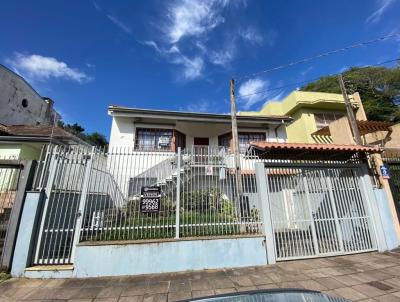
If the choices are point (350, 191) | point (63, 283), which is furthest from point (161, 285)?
point (350, 191)

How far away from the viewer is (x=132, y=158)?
588 cm

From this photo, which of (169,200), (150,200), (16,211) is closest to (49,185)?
(16,211)

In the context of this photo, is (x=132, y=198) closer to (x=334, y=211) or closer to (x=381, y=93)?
(x=334, y=211)

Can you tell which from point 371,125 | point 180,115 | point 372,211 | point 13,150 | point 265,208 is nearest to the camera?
point 265,208

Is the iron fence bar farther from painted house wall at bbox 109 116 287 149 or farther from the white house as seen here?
painted house wall at bbox 109 116 287 149

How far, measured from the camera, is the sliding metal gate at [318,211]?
579cm

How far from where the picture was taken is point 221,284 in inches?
167

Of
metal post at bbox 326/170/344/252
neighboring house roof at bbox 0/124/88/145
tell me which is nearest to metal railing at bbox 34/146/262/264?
metal post at bbox 326/170/344/252

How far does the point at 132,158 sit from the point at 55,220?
2.30 m

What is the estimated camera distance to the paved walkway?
3799 mm

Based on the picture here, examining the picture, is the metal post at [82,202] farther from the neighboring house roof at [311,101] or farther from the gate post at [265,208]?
the neighboring house roof at [311,101]

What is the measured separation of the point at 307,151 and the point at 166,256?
497cm

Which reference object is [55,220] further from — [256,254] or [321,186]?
[321,186]

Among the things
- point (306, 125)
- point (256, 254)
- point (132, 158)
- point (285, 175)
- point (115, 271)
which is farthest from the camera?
point (306, 125)
